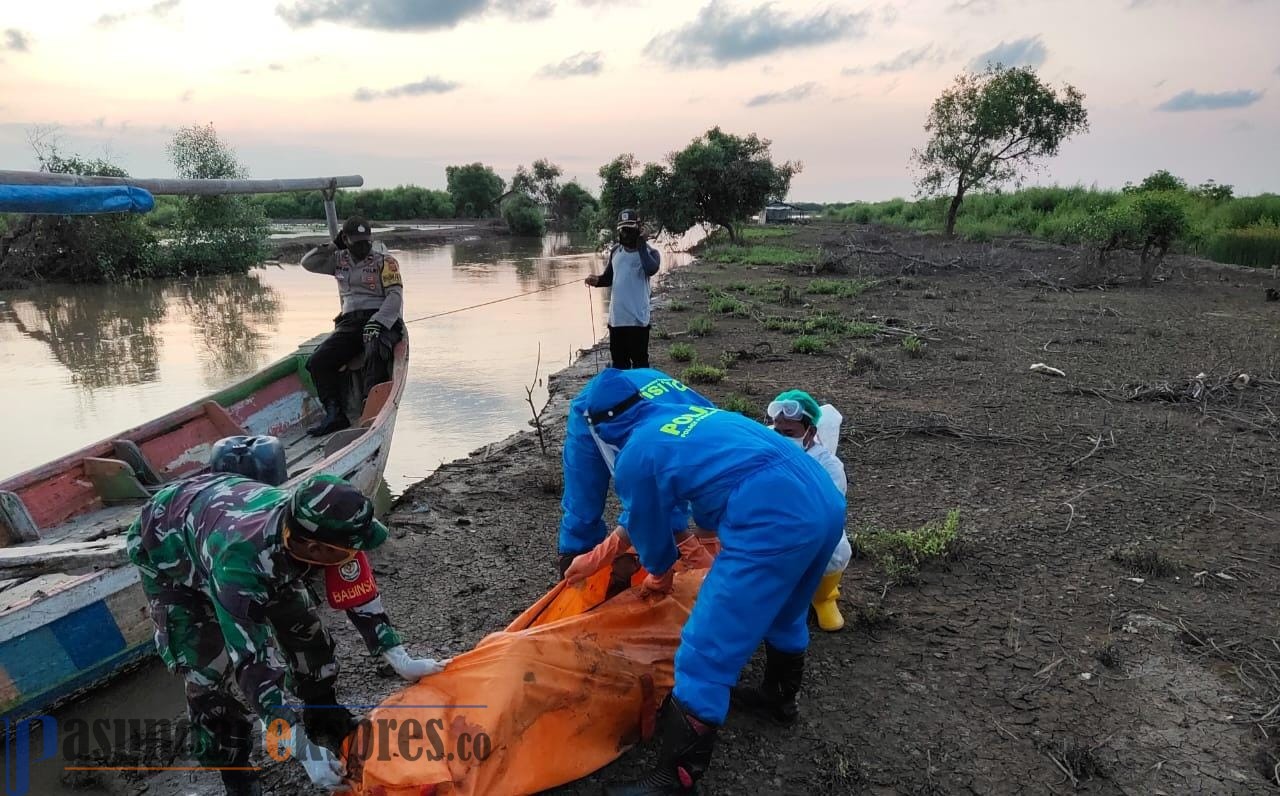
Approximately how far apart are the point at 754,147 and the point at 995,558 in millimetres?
24647

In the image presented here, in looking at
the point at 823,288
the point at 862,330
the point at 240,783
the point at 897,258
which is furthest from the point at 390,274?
the point at 897,258

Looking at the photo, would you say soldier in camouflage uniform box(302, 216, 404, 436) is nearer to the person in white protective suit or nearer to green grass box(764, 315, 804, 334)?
the person in white protective suit

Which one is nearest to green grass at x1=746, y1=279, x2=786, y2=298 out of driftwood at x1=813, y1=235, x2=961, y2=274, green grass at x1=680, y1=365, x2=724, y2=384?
driftwood at x1=813, y1=235, x2=961, y2=274

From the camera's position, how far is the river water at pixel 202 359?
6.40 metres

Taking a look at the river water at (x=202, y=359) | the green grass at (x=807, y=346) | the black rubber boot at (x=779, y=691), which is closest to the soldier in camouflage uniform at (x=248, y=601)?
the river water at (x=202, y=359)

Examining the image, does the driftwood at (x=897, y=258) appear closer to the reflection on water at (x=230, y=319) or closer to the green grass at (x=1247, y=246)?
the green grass at (x=1247, y=246)

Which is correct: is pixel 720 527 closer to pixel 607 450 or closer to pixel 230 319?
pixel 607 450

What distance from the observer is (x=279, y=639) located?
8.05ft

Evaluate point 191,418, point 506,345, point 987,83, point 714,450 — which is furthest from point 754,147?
point 714,450

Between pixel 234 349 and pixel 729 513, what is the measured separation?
12.4m

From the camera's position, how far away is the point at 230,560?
195 centimetres

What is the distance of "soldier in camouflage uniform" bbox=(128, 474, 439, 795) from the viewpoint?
6.40ft

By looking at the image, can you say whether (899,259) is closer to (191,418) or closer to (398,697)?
(191,418)

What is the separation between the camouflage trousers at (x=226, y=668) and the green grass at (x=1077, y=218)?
1793 centimetres
